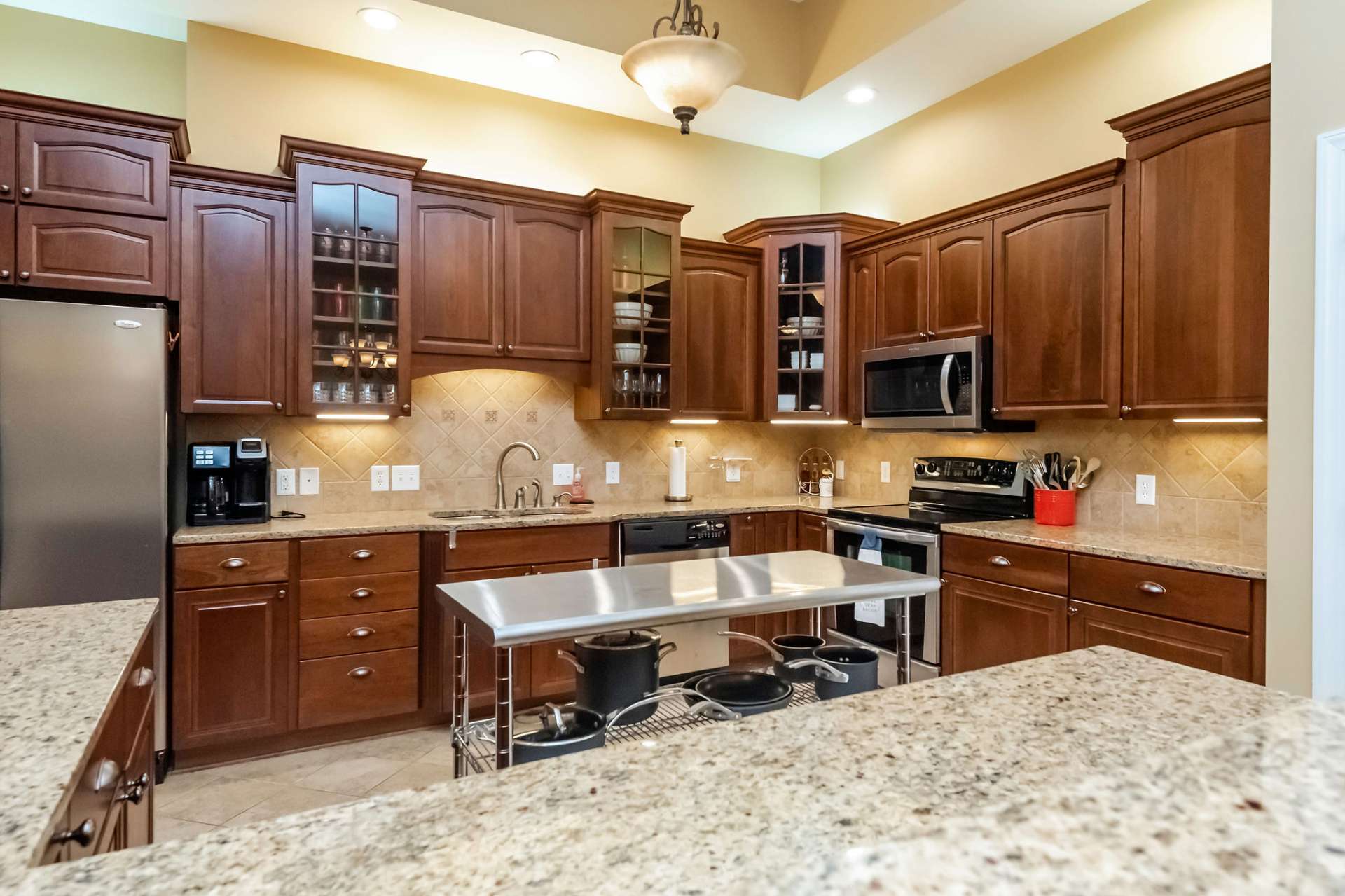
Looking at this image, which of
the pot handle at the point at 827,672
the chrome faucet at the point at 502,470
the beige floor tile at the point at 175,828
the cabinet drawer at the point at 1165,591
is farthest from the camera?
the chrome faucet at the point at 502,470

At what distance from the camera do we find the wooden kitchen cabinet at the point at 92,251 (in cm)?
286

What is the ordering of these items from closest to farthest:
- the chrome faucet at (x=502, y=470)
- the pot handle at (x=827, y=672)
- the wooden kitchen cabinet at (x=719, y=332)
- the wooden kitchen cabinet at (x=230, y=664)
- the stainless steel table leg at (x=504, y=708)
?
the stainless steel table leg at (x=504, y=708) → the pot handle at (x=827, y=672) → the wooden kitchen cabinet at (x=230, y=664) → the chrome faucet at (x=502, y=470) → the wooden kitchen cabinet at (x=719, y=332)

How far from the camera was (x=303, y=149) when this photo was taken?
3.34 metres

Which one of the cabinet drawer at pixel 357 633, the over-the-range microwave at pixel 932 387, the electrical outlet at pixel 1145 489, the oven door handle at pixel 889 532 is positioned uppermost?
the over-the-range microwave at pixel 932 387

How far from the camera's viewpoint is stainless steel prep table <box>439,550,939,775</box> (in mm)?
1624

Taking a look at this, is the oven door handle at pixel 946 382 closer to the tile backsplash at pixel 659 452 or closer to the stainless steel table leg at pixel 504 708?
the tile backsplash at pixel 659 452

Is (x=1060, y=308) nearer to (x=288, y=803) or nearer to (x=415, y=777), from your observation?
(x=415, y=777)

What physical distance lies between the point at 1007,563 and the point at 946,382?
949 mm

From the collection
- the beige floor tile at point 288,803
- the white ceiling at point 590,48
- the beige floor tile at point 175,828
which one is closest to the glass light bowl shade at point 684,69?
the white ceiling at point 590,48

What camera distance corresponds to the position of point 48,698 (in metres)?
1.12

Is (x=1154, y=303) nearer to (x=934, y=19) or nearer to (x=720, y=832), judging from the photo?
(x=934, y=19)

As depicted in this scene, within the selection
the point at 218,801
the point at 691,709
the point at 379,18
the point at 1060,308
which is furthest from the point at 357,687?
the point at 1060,308

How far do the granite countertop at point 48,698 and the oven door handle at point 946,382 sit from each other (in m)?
3.19

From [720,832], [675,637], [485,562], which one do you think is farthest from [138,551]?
[720,832]
